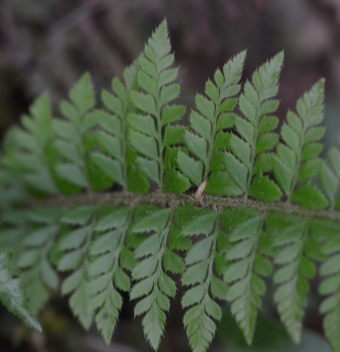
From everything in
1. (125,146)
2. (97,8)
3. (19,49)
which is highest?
(97,8)

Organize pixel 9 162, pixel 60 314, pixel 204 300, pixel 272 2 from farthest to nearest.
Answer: pixel 272 2
pixel 60 314
pixel 9 162
pixel 204 300

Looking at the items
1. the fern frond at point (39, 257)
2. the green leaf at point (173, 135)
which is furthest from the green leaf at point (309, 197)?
the fern frond at point (39, 257)

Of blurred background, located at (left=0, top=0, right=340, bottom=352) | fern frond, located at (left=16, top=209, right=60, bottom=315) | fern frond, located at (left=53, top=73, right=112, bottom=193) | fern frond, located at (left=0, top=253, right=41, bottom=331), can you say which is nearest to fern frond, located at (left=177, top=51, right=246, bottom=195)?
fern frond, located at (left=53, top=73, right=112, bottom=193)

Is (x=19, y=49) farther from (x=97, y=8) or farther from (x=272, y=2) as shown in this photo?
(x=272, y=2)

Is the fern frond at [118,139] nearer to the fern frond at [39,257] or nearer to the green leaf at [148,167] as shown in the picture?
the green leaf at [148,167]

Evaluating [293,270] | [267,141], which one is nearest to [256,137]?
[267,141]

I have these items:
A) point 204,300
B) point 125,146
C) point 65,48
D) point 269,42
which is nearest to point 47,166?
point 125,146

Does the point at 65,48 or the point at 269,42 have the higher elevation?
the point at 269,42
